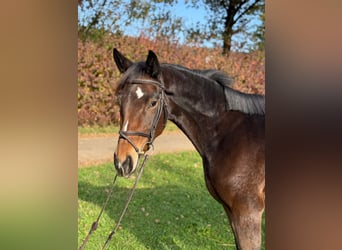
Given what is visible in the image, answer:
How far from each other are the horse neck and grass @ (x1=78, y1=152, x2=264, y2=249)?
1.05 meters

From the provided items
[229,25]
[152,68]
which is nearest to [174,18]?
[229,25]

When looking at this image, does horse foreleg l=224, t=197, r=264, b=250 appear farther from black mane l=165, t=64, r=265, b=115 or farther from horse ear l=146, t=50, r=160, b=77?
horse ear l=146, t=50, r=160, b=77

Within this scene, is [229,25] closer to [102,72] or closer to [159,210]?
[102,72]

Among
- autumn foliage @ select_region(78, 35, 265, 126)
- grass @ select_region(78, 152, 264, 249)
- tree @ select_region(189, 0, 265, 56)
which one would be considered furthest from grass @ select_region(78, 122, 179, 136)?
tree @ select_region(189, 0, 265, 56)

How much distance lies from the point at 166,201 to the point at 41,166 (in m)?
1.99

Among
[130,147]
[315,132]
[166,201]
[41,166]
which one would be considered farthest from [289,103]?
[166,201]

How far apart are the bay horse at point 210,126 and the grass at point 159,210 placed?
96 cm

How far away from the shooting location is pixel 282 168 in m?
0.39

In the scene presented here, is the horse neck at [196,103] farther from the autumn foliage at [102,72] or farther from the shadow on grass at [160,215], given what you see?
the autumn foliage at [102,72]

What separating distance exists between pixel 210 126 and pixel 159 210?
5.01 ft

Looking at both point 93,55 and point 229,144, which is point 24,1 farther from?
point 93,55

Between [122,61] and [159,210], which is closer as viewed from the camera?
[122,61]

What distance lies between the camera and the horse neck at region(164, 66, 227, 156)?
4.01 ft

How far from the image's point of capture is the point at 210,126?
1.22m
